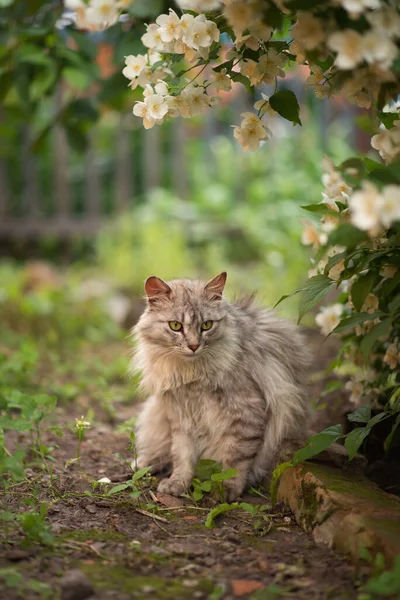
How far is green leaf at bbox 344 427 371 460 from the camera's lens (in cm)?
262

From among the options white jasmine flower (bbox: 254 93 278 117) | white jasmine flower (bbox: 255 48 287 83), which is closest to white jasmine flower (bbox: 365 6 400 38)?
white jasmine flower (bbox: 255 48 287 83)

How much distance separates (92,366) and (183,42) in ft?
10.8

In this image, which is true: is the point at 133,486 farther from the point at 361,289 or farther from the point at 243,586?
the point at 361,289

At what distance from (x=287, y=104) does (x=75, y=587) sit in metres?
1.66

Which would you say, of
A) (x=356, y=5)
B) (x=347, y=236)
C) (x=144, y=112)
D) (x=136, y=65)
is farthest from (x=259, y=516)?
(x=356, y=5)

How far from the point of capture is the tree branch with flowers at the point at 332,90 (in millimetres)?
1956

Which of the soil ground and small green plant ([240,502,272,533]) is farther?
small green plant ([240,502,272,533])

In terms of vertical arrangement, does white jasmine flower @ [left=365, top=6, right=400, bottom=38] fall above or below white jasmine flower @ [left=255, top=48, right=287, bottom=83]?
above

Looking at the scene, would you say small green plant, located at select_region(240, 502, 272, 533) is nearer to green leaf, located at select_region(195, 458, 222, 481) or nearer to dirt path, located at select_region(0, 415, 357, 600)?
dirt path, located at select_region(0, 415, 357, 600)

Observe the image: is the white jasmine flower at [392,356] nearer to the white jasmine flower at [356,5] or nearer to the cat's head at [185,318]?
the cat's head at [185,318]

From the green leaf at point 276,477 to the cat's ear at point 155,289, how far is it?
85 cm

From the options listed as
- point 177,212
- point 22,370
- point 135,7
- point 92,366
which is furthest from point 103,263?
point 135,7

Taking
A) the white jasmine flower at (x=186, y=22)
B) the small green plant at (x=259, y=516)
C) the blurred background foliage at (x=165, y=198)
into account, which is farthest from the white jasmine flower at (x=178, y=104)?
the blurred background foliage at (x=165, y=198)

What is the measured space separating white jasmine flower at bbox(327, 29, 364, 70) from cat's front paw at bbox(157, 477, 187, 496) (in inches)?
71.8
